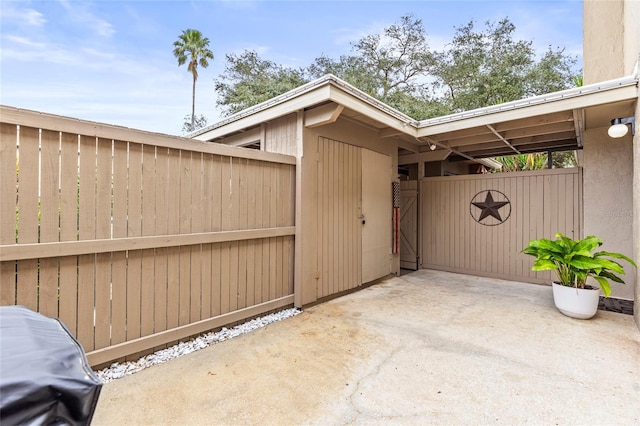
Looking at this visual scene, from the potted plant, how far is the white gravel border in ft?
10.1

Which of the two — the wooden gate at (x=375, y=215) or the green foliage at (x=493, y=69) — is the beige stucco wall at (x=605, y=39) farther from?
the green foliage at (x=493, y=69)

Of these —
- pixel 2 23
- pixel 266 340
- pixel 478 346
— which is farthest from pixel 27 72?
pixel 478 346

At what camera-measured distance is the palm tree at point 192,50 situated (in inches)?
634

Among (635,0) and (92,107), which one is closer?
(635,0)

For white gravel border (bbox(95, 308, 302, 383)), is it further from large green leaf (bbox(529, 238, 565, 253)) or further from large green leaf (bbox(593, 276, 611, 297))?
large green leaf (bbox(593, 276, 611, 297))

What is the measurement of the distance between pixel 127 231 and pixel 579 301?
4584mm

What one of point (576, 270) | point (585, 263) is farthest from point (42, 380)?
point (576, 270)

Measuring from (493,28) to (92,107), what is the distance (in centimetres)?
1597

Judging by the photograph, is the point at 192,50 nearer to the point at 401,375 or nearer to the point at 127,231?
the point at 127,231

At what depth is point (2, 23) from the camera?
20.4ft

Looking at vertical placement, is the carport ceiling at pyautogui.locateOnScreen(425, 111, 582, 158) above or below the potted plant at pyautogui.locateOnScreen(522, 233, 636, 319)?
above

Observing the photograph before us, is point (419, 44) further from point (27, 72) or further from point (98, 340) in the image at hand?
point (98, 340)

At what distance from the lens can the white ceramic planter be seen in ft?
10.7

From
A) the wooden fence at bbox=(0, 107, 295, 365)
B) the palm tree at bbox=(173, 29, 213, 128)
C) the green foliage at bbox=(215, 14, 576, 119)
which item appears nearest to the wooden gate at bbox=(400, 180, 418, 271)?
the wooden fence at bbox=(0, 107, 295, 365)
